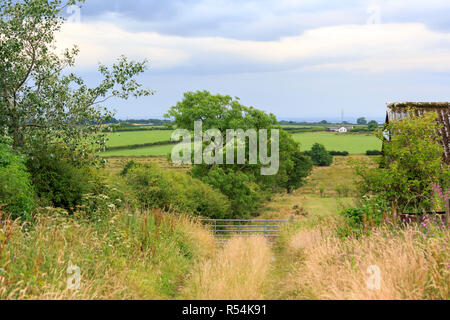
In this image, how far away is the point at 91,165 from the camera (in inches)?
633

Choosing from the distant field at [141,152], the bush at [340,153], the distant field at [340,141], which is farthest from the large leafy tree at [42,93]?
the bush at [340,153]

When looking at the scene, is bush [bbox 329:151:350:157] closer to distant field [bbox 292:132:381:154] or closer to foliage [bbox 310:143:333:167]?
distant field [bbox 292:132:381:154]

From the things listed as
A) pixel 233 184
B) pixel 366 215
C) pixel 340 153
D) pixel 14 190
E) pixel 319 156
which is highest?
pixel 340 153

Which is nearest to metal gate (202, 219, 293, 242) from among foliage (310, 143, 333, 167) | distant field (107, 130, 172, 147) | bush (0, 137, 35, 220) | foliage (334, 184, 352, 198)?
bush (0, 137, 35, 220)

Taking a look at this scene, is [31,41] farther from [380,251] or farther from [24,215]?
[380,251]

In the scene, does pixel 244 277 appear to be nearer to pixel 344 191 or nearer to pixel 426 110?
pixel 426 110

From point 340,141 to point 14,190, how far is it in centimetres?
10625

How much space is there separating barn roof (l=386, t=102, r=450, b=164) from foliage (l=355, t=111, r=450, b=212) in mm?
1701

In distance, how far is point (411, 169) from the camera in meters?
17.0

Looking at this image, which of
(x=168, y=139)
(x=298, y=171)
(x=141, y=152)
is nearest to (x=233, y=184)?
(x=298, y=171)

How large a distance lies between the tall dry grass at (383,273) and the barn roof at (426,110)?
11.8 meters

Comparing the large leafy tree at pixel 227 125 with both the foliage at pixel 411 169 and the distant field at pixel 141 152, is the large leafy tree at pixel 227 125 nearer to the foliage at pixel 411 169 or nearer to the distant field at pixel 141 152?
the foliage at pixel 411 169
